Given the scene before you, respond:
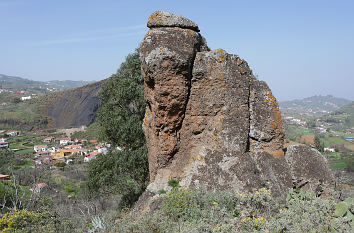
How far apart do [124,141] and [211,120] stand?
9173 millimetres

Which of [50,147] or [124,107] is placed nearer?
[124,107]

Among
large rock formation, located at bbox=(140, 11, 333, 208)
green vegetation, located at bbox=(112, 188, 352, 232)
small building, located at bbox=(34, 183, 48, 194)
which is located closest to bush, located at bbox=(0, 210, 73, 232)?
green vegetation, located at bbox=(112, 188, 352, 232)

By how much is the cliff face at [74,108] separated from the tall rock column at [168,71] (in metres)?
130

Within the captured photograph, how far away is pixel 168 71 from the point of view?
8.77 metres

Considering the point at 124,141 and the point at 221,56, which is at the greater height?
the point at 221,56

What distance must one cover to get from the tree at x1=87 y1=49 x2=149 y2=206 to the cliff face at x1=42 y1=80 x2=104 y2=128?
120996 millimetres

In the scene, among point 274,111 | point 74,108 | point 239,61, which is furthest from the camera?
point 74,108

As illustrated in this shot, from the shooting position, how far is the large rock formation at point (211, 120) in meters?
8.62

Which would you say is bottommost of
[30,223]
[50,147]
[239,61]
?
[50,147]

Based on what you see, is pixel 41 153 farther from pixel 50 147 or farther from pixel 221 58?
pixel 221 58

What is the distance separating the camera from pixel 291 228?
4.89 meters

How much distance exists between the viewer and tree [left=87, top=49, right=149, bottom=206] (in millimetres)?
16172

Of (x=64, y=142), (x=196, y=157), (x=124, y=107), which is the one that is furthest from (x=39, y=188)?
(x=64, y=142)

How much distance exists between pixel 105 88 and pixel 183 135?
11.0 metres
